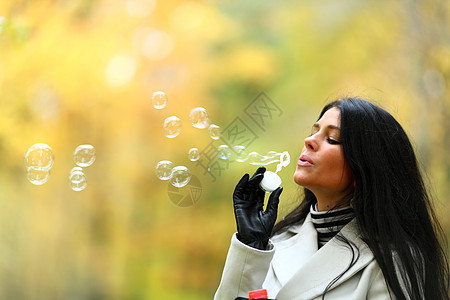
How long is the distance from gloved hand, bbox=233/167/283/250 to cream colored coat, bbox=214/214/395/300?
44 mm

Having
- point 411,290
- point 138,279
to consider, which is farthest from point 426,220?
point 138,279

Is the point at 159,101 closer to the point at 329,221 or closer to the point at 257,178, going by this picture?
the point at 257,178

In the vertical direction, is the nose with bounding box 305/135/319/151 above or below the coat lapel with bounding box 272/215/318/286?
above

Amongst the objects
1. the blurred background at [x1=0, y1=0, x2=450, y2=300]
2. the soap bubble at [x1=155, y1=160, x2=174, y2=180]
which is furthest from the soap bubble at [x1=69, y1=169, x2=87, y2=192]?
the blurred background at [x1=0, y1=0, x2=450, y2=300]

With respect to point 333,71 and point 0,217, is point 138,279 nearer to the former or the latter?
point 0,217

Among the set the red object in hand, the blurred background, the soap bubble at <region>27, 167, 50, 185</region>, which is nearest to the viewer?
the red object in hand

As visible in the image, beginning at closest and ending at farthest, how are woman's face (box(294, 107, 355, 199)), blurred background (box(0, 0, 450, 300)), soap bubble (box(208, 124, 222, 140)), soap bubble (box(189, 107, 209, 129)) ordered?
1. woman's face (box(294, 107, 355, 199))
2. soap bubble (box(208, 124, 222, 140))
3. soap bubble (box(189, 107, 209, 129))
4. blurred background (box(0, 0, 450, 300))

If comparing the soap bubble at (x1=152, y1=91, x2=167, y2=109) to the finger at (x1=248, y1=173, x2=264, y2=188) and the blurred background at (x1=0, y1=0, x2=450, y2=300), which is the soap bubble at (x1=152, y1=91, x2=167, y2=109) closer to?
the finger at (x1=248, y1=173, x2=264, y2=188)

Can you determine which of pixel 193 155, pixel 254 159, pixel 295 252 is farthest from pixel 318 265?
pixel 193 155

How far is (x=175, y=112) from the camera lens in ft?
21.3

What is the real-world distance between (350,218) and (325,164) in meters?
0.24

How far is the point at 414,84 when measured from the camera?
658cm

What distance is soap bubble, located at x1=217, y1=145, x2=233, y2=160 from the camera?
237 centimetres

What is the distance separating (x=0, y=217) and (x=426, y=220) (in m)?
5.81
